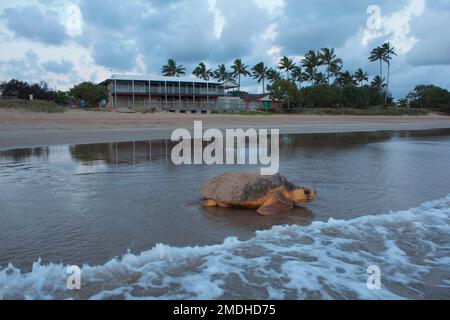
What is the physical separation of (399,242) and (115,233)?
382cm

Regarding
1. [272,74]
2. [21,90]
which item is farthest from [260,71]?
[21,90]

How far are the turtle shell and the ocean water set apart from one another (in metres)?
0.27

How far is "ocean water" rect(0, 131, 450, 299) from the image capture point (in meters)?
3.79

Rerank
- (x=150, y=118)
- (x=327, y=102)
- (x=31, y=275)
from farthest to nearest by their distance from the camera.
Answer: (x=327, y=102)
(x=150, y=118)
(x=31, y=275)

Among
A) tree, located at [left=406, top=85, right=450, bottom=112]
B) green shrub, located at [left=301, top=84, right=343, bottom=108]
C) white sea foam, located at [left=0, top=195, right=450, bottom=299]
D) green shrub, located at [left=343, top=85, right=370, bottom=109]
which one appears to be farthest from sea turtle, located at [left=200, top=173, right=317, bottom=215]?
tree, located at [left=406, top=85, right=450, bottom=112]

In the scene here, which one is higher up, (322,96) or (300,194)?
(322,96)

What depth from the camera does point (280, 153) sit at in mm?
15234

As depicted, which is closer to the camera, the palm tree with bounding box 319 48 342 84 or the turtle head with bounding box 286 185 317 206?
the turtle head with bounding box 286 185 317 206

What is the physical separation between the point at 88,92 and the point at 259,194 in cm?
4166

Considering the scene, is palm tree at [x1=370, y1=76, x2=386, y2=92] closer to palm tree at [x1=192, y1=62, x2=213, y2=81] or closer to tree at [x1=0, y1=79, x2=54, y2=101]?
palm tree at [x1=192, y1=62, x2=213, y2=81]

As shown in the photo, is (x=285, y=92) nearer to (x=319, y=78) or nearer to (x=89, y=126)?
(x=319, y=78)

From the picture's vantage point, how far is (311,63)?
76.4 metres
